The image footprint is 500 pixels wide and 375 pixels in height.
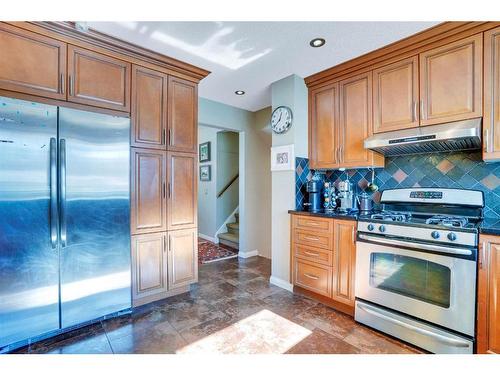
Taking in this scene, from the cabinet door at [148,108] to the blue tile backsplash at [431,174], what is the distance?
1607mm

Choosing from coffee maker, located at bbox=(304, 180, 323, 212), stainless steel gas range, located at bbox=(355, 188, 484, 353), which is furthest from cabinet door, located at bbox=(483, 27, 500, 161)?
coffee maker, located at bbox=(304, 180, 323, 212)

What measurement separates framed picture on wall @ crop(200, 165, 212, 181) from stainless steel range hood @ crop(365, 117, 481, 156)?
374 centimetres

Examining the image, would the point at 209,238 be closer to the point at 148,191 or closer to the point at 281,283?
the point at 281,283

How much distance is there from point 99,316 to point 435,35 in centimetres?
376

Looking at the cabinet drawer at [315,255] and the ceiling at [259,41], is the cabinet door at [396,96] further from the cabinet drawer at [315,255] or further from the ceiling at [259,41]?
the cabinet drawer at [315,255]

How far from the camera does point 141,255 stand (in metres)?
2.37

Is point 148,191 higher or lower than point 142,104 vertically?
lower

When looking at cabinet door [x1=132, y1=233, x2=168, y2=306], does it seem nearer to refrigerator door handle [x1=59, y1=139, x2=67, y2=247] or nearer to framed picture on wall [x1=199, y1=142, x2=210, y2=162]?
refrigerator door handle [x1=59, y1=139, x2=67, y2=247]

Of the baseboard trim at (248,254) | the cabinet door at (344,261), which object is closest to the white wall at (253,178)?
the baseboard trim at (248,254)

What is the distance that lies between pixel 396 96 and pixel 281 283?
2.41m

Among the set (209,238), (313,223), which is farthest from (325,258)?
(209,238)

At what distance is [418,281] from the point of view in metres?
1.85
